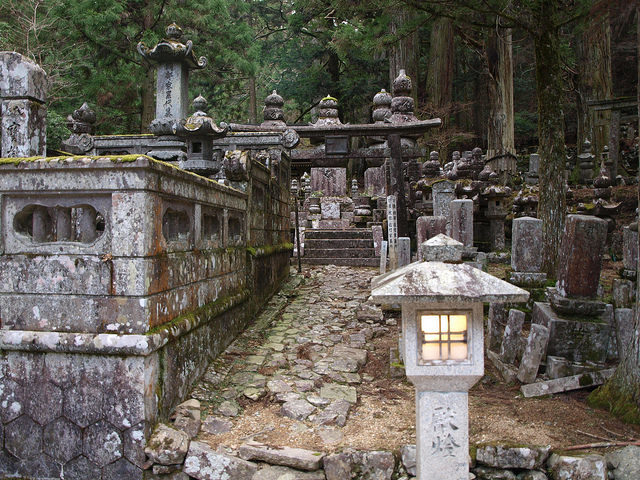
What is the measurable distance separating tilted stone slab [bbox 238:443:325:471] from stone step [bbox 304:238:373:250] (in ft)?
35.9

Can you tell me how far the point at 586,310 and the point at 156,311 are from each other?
4.35m

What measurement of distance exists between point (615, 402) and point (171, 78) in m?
9.46

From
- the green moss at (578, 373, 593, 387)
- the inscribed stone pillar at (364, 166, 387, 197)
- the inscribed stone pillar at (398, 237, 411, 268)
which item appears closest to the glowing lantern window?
the green moss at (578, 373, 593, 387)

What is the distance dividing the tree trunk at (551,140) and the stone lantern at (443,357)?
19.0ft

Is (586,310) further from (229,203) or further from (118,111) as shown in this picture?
(118,111)

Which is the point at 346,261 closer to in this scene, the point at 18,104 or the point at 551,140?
the point at 551,140

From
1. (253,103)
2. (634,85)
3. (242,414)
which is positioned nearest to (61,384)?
(242,414)

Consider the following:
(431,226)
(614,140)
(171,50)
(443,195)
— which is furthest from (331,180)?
(614,140)

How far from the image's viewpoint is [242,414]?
171 inches

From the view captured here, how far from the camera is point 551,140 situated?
7.92 m

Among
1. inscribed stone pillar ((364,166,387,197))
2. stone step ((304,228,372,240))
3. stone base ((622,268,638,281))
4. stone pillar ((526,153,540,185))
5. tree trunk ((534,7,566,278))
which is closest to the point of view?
stone base ((622,268,638,281))

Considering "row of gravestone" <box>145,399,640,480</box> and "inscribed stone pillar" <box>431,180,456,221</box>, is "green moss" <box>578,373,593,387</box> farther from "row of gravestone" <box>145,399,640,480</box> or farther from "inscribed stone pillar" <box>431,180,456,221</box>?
"inscribed stone pillar" <box>431,180,456,221</box>

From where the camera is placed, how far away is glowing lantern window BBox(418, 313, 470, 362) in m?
3.02

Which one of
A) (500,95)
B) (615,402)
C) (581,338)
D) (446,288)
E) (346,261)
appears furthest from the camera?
(500,95)
